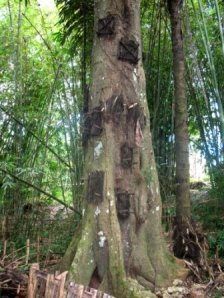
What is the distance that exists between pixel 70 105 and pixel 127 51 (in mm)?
1992

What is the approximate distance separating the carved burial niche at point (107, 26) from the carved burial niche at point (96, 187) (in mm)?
998

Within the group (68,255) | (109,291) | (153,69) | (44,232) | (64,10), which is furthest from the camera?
(153,69)

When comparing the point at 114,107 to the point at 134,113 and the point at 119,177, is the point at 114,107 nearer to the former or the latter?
the point at 134,113

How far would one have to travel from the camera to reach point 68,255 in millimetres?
2916

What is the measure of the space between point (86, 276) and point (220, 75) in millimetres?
3199

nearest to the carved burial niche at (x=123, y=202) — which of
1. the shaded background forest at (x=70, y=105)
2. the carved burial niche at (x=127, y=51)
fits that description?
the carved burial niche at (x=127, y=51)

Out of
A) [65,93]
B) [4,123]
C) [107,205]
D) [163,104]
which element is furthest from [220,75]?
[107,205]

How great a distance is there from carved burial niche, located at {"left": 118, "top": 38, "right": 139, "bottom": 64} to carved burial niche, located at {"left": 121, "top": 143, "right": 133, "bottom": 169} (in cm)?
61

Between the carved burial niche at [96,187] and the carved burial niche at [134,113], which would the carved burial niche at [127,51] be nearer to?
the carved burial niche at [134,113]

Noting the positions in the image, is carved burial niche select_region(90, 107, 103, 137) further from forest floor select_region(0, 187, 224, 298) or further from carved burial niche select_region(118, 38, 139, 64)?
forest floor select_region(0, 187, 224, 298)

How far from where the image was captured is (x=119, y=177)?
299 cm

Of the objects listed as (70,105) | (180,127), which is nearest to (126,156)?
(180,127)

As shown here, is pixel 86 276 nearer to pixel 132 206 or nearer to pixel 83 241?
pixel 83 241

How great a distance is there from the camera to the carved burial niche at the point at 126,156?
9.92 feet
